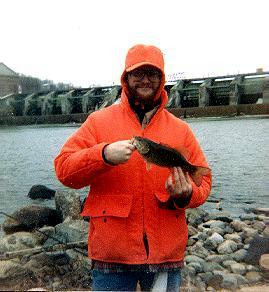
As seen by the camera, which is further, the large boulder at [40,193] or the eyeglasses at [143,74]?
the large boulder at [40,193]

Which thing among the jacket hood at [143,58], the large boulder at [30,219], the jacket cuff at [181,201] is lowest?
the large boulder at [30,219]

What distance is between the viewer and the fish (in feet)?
9.25

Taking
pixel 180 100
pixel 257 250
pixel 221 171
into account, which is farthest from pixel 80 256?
pixel 180 100

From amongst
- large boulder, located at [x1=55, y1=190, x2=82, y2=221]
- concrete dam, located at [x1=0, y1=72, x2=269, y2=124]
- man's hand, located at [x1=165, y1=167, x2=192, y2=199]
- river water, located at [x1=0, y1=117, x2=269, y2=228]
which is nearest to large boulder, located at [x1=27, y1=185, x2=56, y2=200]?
river water, located at [x1=0, y1=117, x2=269, y2=228]

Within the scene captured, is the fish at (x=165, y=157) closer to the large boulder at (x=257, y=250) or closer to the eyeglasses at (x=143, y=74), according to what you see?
the eyeglasses at (x=143, y=74)

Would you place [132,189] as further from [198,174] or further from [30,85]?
[30,85]

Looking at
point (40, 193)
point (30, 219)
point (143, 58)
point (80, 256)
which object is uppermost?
point (143, 58)

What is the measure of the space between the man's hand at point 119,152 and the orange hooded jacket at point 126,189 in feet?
0.24

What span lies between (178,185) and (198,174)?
0.22 m

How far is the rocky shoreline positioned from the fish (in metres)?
3.31

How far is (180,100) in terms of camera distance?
170 ft

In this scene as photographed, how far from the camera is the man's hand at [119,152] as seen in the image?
2.72 m

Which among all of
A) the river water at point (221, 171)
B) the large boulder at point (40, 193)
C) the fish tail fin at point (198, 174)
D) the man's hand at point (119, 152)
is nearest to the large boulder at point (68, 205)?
the river water at point (221, 171)

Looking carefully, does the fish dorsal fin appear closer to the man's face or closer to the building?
the man's face
